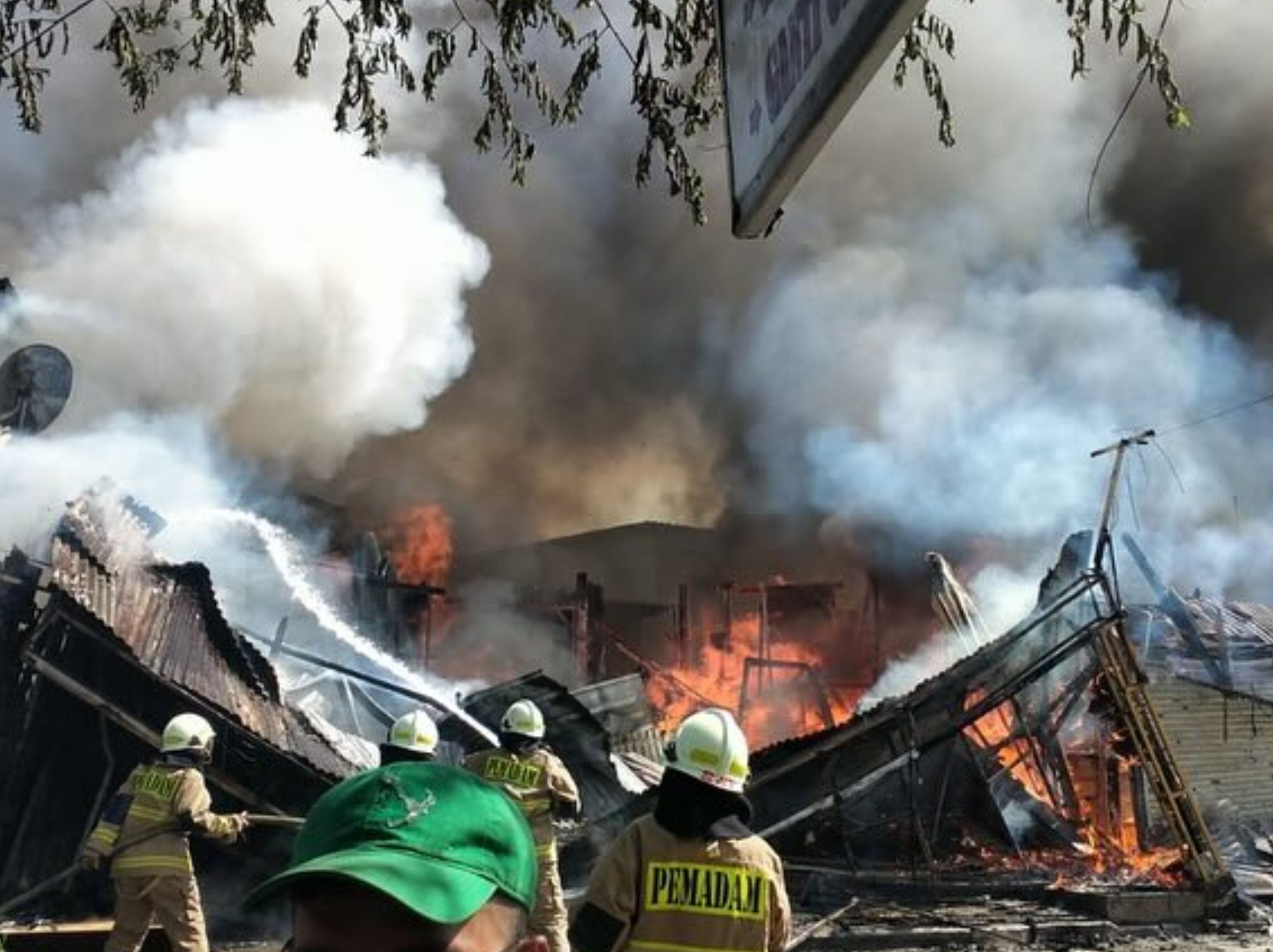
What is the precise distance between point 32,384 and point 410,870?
1024 centimetres

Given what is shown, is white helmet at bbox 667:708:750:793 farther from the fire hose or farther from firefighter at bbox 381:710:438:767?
the fire hose

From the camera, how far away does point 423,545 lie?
82.6 feet

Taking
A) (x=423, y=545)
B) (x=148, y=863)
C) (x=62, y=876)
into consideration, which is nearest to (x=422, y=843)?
(x=148, y=863)

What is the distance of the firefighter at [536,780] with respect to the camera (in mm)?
6633

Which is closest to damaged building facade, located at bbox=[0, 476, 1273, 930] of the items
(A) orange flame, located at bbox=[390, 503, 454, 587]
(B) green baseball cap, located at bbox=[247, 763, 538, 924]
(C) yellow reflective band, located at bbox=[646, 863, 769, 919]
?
(C) yellow reflective band, located at bbox=[646, 863, 769, 919]

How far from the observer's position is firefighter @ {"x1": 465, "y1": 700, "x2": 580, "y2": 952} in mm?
6633

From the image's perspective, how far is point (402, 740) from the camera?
6430 mm

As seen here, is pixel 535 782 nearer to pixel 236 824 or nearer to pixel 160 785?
pixel 236 824

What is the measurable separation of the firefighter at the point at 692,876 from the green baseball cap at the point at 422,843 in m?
1.92

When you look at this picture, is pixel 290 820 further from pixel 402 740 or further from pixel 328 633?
pixel 328 633

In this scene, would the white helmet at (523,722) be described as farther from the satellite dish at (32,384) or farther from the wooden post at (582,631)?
the wooden post at (582,631)

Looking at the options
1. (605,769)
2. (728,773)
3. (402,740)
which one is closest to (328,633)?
(605,769)

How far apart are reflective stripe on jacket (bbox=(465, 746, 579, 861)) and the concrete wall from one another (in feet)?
A: 32.3

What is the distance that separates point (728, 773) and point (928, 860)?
23.9ft
